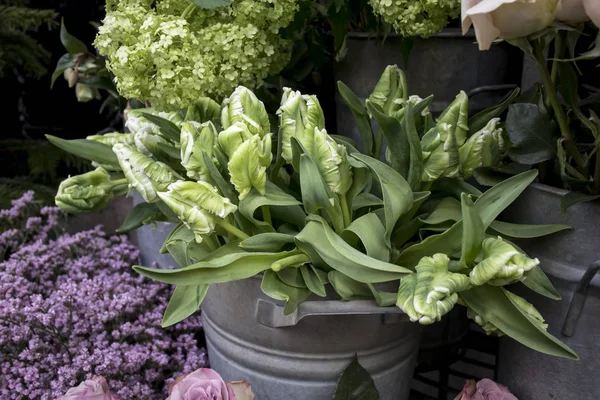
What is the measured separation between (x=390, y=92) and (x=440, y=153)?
90mm

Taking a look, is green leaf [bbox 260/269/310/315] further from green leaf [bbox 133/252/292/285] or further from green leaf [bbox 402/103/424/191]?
green leaf [bbox 402/103/424/191]

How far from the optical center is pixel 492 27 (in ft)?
1.10

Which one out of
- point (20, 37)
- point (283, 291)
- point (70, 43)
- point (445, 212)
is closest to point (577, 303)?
point (445, 212)

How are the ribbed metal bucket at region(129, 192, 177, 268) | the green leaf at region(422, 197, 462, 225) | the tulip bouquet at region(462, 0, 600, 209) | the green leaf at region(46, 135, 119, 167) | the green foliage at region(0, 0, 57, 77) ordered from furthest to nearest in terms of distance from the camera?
the green foliage at region(0, 0, 57, 77) → the ribbed metal bucket at region(129, 192, 177, 268) → the green leaf at region(46, 135, 119, 167) → the green leaf at region(422, 197, 462, 225) → the tulip bouquet at region(462, 0, 600, 209)

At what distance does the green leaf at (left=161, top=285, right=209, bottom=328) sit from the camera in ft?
1.36

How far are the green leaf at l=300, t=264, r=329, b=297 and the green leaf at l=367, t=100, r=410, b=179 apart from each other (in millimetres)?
108

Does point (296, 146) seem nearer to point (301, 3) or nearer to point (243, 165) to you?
point (243, 165)

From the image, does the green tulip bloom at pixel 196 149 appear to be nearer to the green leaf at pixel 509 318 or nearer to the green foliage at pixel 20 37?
the green leaf at pixel 509 318

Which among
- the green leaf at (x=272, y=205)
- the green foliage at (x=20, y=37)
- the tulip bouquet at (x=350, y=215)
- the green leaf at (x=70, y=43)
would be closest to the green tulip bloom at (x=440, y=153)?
the tulip bouquet at (x=350, y=215)

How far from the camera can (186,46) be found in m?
0.46

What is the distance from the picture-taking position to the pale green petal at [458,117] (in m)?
0.44

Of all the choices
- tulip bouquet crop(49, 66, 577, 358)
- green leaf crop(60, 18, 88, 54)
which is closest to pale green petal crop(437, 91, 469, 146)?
tulip bouquet crop(49, 66, 577, 358)

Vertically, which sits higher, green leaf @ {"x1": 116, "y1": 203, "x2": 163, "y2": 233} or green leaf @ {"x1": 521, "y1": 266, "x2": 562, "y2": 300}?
green leaf @ {"x1": 521, "y1": 266, "x2": 562, "y2": 300}

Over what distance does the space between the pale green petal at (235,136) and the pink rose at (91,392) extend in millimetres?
238
